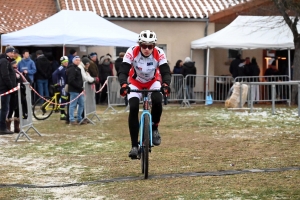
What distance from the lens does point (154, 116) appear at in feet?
33.8

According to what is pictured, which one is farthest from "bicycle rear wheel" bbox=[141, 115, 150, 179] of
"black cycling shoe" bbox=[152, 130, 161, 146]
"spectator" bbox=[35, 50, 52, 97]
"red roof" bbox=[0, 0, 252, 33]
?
"red roof" bbox=[0, 0, 252, 33]

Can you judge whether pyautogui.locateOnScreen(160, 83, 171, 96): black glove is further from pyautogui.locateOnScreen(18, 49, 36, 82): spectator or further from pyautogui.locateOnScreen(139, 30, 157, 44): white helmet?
pyautogui.locateOnScreen(18, 49, 36, 82): spectator

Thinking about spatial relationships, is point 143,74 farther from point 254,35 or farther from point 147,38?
point 254,35

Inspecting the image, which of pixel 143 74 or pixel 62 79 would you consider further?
pixel 62 79

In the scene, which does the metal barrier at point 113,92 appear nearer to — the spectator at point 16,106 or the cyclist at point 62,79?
the cyclist at point 62,79

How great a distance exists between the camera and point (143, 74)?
1031 cm

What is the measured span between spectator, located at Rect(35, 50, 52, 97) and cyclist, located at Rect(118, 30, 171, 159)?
1548 cm

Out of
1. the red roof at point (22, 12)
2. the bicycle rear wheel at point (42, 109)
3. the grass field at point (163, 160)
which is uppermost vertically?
the red roof at point (22, 12)

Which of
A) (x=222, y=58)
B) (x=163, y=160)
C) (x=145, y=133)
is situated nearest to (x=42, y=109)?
(x=163, y=160)

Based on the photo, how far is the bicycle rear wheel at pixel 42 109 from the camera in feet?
68.2

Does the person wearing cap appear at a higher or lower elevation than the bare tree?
lower

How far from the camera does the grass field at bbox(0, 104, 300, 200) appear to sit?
29.2ft

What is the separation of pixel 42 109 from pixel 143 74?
10.8m

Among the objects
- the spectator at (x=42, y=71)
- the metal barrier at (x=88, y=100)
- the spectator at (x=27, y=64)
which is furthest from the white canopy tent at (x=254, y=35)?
the metal barrier at (x=88, y=100)
